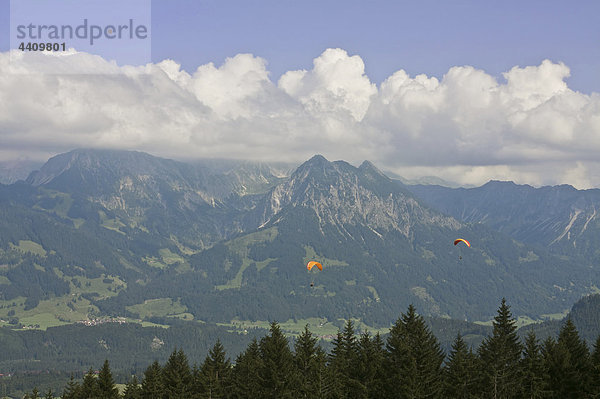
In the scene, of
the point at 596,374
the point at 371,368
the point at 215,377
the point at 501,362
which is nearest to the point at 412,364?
the point at 371,368

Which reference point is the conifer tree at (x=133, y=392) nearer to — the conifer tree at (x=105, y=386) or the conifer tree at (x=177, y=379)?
the conifer tree at (x=105, y=386)

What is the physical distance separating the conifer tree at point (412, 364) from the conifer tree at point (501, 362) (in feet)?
25.2

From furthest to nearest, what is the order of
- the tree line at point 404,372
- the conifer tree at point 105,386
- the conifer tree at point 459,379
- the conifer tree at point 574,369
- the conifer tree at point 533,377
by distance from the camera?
1. the conifer tree at point 105,386
2. the conifer tree at point 574,369
3. the conifer tree at point 459,379
4. the conifer tree at point 533,377
5. the tree line at point 404,372

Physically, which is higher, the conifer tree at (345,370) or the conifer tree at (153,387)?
the conifer tree at (345,370)

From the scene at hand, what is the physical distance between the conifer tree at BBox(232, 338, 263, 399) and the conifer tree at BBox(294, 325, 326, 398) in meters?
6.94

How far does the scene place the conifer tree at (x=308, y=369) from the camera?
293 ft

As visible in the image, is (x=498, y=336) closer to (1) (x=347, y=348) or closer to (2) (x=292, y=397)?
(1) (x=347, y=348)

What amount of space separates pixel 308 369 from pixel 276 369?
17.1 ft

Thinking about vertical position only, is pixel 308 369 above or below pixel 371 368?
above

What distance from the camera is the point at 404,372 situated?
91.8 m

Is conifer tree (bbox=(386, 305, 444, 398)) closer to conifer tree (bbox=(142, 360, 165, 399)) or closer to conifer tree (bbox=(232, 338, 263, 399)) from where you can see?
conifer tree (bbox=(232, 338, 263, 399))

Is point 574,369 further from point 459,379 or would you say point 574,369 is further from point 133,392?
point 133,392

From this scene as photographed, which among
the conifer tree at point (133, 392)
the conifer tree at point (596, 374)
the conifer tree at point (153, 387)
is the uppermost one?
the conifer tree at point (596, 374)

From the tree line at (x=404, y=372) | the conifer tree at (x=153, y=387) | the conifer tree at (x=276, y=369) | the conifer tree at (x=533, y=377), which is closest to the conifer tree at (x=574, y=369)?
the tree line at (x=404, y=372)
